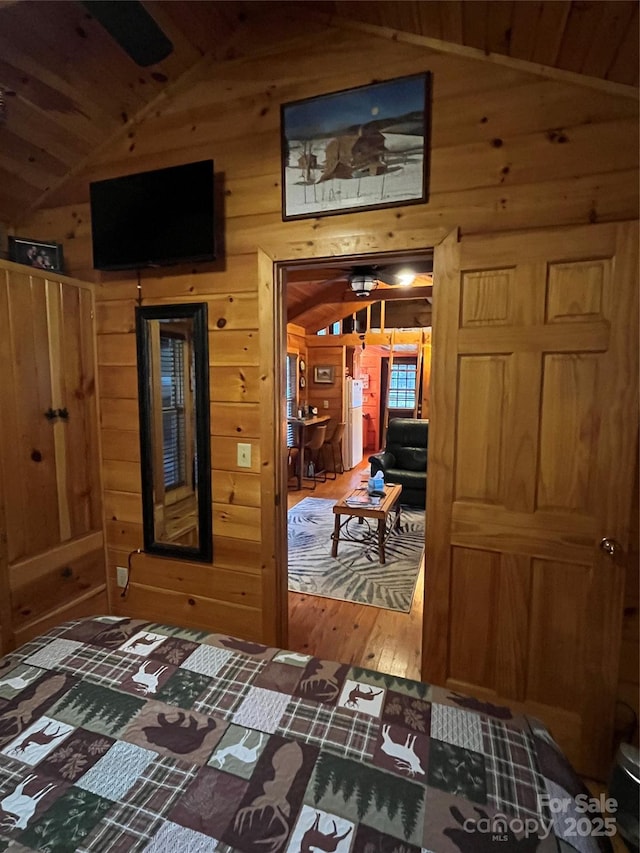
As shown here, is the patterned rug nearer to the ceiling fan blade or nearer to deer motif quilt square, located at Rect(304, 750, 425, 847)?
deer motif quilt square, located at Rect(304, 750, 425, 847)

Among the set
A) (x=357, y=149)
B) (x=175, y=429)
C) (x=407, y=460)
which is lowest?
(x=407, y=460)

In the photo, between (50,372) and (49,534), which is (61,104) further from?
(49,534)

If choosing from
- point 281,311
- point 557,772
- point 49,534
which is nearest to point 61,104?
point 281,311

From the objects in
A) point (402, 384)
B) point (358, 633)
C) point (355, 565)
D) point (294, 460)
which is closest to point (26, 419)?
point (358, 633)

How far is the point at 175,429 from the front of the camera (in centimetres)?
230

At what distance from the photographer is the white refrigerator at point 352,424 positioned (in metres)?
7.67

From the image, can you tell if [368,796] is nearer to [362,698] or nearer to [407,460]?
[362,698]

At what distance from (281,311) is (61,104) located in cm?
139

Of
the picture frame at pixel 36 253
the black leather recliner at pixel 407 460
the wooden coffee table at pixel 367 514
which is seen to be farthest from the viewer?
the black leather recliner at pixel 407 460

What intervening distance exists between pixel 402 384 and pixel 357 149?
8931mm

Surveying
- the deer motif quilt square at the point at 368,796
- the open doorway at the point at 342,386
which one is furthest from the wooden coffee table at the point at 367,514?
the deer motif quilt square at the point at 368,796

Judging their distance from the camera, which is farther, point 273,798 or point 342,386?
point 342,386

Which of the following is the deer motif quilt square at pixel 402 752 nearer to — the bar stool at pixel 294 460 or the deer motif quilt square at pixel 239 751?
the deer motif quilt square at pixel 239 751

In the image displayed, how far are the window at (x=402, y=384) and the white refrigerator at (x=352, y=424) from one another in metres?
2.25
